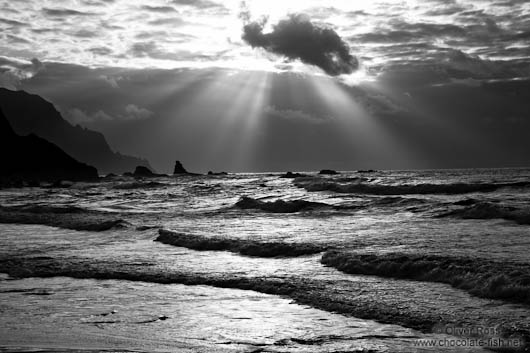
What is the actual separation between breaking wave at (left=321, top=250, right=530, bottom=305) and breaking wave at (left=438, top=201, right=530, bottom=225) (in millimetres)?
9559

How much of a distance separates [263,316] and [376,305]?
2.01 meters

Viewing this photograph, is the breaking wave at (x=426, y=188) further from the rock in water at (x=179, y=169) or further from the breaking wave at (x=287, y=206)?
the rock in water at (x=179, y=169)

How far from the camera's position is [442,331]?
7863mm

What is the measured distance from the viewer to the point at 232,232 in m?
21.7

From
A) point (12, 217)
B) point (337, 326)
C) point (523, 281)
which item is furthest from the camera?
point (12, 217)

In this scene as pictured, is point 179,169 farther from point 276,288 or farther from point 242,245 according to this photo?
point 276,288

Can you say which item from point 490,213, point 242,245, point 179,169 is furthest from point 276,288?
point 179,169

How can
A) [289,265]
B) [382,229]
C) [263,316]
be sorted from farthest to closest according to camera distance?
[382,229]
[289,265]
[263,316]

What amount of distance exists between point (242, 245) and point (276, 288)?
627cm

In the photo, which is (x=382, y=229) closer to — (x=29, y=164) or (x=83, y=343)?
(x=83, y=343)

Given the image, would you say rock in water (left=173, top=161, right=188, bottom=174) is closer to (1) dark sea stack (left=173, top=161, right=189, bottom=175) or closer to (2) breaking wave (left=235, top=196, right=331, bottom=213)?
(1) dark sea stack (left=173, top=161, right=189, bottom=175)

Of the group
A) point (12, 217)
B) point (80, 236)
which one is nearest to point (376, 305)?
point (80, 236)

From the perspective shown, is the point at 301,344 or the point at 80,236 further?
the point at 80,236

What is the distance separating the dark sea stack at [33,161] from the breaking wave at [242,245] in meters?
96.4
